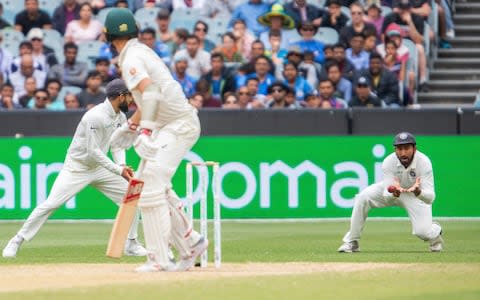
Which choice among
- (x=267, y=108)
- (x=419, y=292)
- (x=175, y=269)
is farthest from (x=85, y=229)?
(x=419, y=292)

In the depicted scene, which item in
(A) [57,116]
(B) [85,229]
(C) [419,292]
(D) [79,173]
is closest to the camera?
(C) [419,292]

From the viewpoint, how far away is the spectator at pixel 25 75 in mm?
24219

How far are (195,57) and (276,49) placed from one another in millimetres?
1435

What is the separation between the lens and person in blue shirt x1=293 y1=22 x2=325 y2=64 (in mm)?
24422

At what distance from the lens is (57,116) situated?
2158cm

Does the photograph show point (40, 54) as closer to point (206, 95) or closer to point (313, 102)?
point (206, 95)

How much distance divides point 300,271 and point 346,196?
8256 mm

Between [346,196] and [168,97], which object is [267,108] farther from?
[168,97]

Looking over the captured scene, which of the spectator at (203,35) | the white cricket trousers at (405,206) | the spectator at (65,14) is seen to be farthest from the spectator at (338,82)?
the white cricket trousers at (405,206)

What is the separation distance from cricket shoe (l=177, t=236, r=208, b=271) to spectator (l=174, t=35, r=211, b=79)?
37.3ft

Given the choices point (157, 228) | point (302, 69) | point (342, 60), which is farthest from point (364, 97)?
point (157, 228)

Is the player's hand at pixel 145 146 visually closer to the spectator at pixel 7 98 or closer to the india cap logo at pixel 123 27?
the india cap logo at pixel 123 27

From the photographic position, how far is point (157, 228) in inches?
484

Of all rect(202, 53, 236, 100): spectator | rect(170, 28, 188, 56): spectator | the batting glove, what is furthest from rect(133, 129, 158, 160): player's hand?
rect(170, 28, 188, 56): spectator
